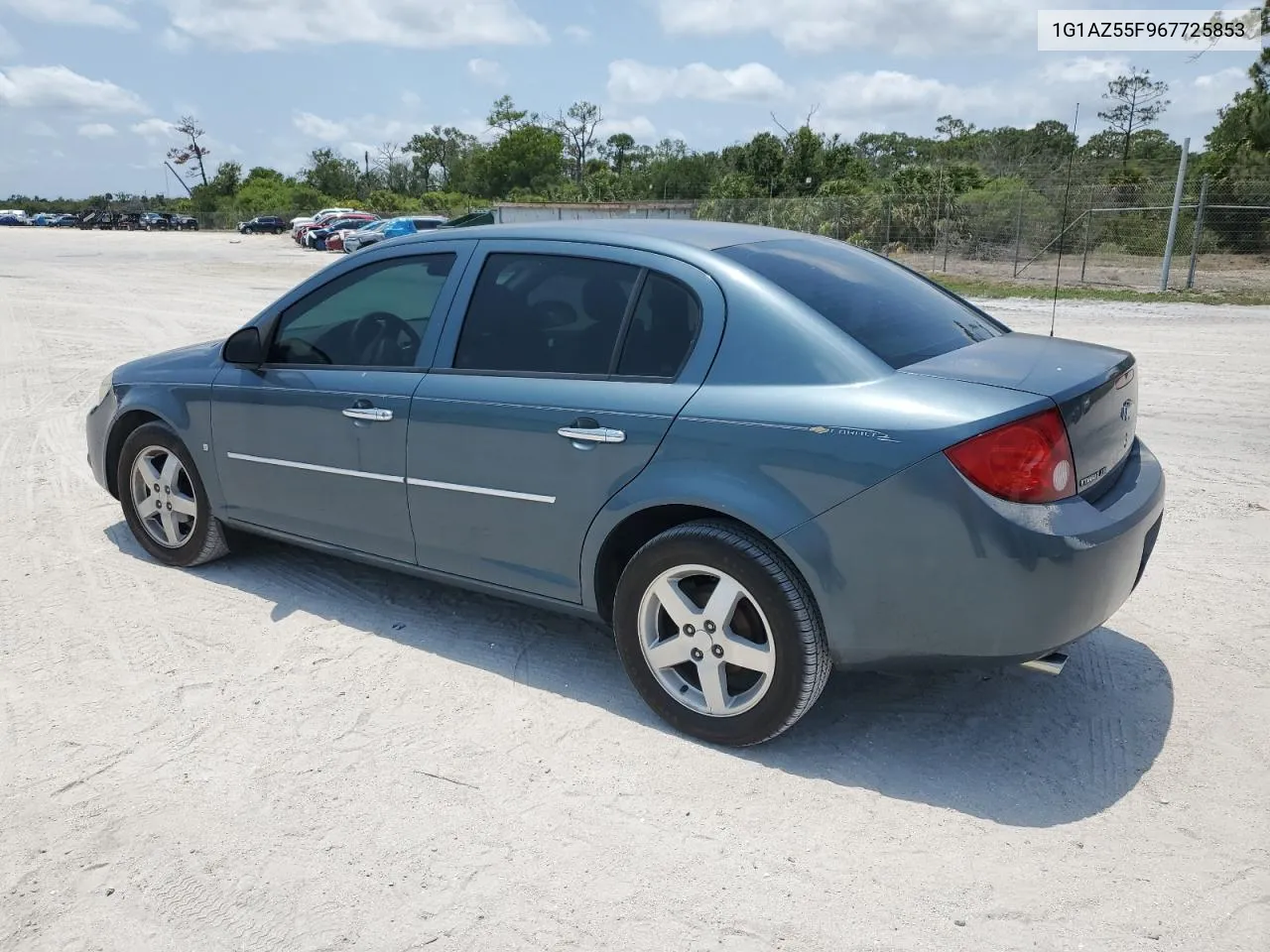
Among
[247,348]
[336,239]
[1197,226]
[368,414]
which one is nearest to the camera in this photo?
[368,414]

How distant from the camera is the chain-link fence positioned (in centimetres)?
2248

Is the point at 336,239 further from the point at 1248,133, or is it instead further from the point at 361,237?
the point at 1248,133

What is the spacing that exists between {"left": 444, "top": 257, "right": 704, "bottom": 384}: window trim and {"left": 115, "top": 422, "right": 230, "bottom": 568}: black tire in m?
1.72

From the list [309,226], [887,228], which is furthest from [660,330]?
[309,226]

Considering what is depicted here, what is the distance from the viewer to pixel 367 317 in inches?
172

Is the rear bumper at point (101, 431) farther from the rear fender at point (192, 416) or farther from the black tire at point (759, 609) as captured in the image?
the black tire at point (759, 609)

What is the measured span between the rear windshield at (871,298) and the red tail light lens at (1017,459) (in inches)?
17.4

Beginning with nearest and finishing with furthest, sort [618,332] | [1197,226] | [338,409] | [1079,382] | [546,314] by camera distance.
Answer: [1079,382] < [618,332] < [546,314] < [338,409] < [1197,226]

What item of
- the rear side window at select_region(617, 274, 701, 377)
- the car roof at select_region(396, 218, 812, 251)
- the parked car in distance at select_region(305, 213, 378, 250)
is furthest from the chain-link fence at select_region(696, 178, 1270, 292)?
the parked car in distance at select_region(305, 213, 378, 250)

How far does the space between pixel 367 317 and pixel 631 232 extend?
130cm

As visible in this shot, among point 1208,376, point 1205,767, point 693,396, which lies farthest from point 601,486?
point 1208,376

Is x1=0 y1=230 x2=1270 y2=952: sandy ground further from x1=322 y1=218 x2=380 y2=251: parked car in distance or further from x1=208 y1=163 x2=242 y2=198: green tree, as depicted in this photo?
x1=208 y1=163 x2=242 y2=198: green tree

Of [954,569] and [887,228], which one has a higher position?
[954,569]

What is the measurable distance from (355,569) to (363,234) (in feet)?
116
